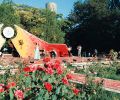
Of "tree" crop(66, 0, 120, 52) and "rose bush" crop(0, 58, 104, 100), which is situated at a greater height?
"tree" crop(66, 0, 120, 52)

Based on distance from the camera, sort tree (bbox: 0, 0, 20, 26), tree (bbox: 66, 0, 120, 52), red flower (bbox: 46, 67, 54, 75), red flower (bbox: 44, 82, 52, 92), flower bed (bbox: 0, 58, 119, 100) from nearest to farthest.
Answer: red flower (bbox: 44, 82, 52, 92), flower bed (bbox: 0, 58, 119, 100), red flower (bbox: 46, 67, 54, 75), tree (bbox: 0, 0, 20, 26), tree (bbox: 66, 0, 120, 52)

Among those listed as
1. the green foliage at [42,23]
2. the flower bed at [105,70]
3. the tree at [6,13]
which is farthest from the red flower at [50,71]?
the green foliage at [42,23]

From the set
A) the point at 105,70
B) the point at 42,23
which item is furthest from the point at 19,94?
the point at 42,23

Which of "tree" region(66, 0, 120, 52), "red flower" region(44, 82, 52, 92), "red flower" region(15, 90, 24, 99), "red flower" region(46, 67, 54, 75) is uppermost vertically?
"tree" region(66, 0, 120, 52)

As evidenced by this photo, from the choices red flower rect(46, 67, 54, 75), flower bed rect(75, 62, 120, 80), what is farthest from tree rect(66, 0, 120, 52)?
red flower rect(46, 67, 54, 75)

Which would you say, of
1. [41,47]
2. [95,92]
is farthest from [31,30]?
[95,92]

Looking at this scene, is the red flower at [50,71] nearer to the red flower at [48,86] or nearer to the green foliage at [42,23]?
the red flower at [48,86]

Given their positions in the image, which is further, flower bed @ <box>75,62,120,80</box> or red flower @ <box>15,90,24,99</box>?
flower bed @ <box>75,62,120,80</box>

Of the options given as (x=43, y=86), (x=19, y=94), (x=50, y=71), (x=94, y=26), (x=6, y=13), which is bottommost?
(x=19, y=94)

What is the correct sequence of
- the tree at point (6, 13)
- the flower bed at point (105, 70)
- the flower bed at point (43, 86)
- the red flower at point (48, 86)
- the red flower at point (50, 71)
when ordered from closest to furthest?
the red flower at point (48, 86) → the flower bed at point (43, 86) → the red flower at point (50, 71) → the flower bed at point (105, 70) → the tree at point (6, 13)

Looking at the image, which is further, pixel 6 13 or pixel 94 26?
pixel 94 26

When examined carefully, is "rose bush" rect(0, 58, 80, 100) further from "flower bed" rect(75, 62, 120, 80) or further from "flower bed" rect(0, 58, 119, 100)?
"flower bed" rect(75, 62, 120, 80)

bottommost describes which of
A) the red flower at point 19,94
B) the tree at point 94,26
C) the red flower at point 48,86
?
the red flower at point 19,94

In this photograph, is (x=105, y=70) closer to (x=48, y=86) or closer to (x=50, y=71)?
(x=50, y=71)
